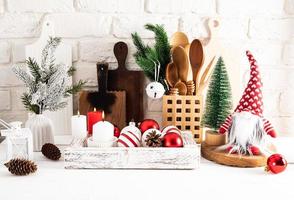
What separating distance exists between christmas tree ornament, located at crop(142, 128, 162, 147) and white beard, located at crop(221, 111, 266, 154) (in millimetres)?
189

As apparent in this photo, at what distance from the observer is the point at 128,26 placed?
4.13 ft

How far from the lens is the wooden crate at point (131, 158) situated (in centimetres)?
96

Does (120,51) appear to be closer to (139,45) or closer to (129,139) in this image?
(139,45)

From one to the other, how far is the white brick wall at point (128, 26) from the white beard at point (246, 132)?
1.02 ft

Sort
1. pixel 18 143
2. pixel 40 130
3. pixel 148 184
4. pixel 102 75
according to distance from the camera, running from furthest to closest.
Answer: pixel 102 75 → pixel 40 130 → pixel 18 143 → pixel 148 184

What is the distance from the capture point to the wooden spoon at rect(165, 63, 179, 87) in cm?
114

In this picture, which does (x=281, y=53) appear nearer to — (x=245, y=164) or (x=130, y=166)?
(x=245, y=164)

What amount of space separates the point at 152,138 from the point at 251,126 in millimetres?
248

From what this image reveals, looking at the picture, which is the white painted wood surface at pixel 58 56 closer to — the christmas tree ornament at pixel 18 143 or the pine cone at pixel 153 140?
the christmas tree ornament at pixel 18 143

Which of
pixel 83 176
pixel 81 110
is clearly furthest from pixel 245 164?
pixel 81 110

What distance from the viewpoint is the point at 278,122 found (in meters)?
1.33

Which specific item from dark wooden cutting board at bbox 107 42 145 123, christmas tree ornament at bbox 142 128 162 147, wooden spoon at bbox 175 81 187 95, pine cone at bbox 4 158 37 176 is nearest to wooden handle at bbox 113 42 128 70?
dark wooden cutting board at bbox 107 42 145 123

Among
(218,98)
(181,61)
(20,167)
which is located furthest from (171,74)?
(20,167)

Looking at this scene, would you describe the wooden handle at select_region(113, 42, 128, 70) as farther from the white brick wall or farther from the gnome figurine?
the gnome figurine
